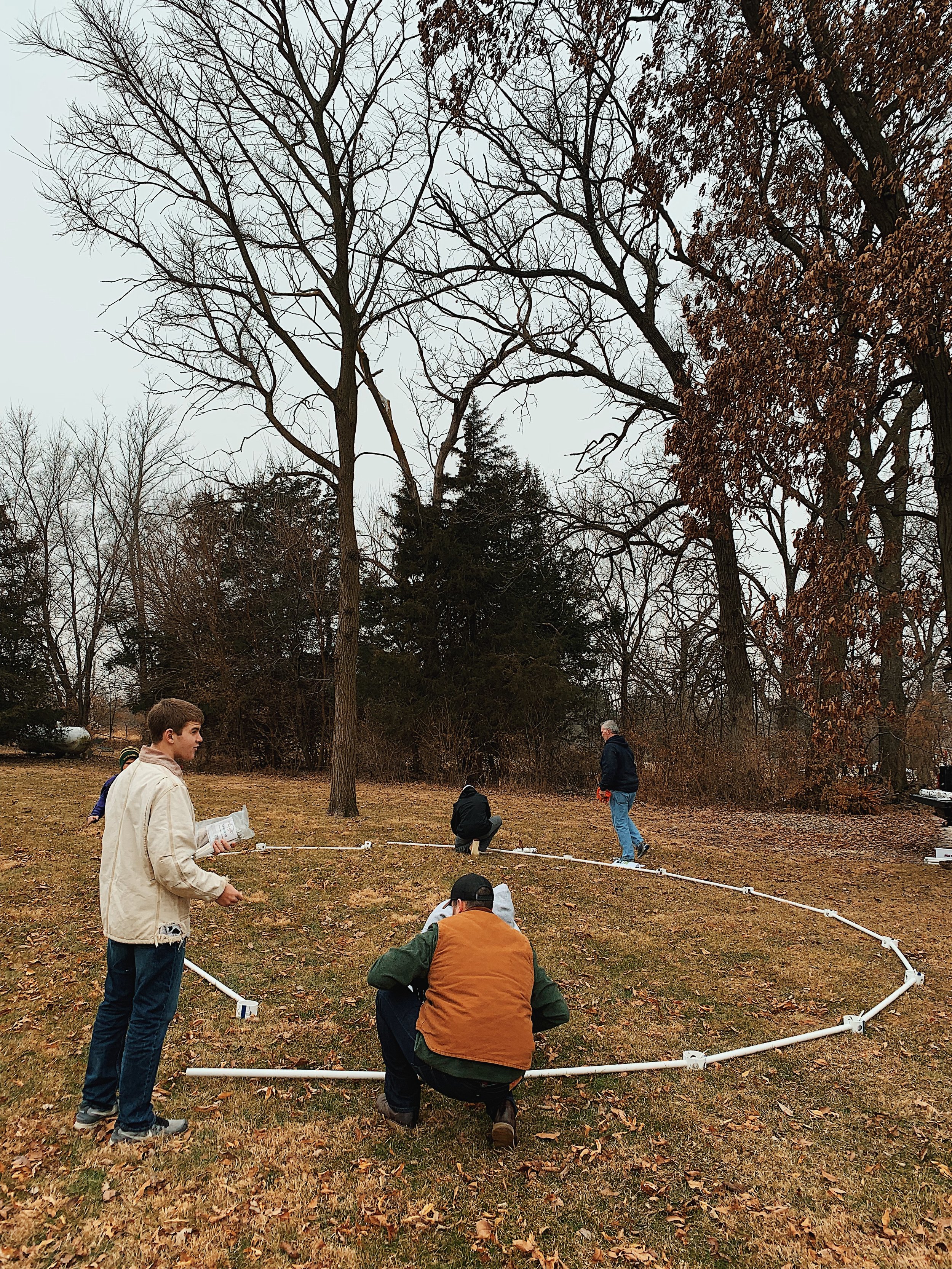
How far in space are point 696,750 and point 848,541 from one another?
28.4 feet

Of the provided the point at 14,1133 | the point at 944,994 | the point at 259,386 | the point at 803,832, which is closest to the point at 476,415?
the point at 259,386

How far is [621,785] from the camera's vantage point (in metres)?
9.27

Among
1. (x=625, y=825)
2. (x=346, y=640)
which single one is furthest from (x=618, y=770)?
(x=346, y=640)

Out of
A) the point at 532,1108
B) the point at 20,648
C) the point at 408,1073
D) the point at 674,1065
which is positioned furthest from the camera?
the point at 20,648

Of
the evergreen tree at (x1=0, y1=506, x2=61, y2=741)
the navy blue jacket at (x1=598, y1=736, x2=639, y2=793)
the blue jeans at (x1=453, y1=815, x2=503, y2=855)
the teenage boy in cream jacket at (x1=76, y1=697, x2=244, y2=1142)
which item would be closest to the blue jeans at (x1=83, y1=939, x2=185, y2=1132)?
the teenage boy in cream jacket at (x1=76, y1=697, x2=244, y2=1142)

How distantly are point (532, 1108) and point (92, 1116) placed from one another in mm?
2007

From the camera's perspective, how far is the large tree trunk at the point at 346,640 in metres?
12.2

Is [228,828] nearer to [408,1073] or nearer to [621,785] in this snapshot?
[408,1073]

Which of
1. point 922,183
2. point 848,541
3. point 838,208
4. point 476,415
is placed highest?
point 476,415

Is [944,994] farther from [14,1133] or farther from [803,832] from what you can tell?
[803,832]

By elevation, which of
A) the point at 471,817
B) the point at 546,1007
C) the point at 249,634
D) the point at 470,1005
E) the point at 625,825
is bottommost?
the point at 546,1007

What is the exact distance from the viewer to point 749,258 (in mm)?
10047

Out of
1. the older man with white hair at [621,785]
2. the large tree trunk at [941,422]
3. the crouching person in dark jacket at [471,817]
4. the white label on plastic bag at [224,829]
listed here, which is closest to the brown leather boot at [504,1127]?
the white label on plastic bag at [224,829]

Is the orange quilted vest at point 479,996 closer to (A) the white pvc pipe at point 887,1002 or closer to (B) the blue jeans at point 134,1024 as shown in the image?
(B) the blue jeans at point 134,1024
